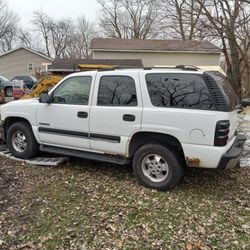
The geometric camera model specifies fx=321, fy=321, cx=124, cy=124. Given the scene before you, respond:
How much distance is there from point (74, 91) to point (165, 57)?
21.8m

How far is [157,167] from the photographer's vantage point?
4.93 metres

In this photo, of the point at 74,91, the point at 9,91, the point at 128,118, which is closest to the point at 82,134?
the point at 74,91

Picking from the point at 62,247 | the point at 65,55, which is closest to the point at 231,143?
the point at 62,247

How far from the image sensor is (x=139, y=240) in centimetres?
358

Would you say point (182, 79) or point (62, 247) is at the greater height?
point (182, 79)

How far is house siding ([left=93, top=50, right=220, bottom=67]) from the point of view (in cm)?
2594

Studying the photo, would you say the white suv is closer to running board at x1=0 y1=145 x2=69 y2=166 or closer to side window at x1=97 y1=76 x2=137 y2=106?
side window at x1=97 y1=76 x2=137 y2=106

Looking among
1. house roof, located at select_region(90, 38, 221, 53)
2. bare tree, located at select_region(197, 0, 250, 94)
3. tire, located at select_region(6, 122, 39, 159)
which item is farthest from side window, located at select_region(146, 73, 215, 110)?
house roof, located at select_region(90, 38, 221, 53)

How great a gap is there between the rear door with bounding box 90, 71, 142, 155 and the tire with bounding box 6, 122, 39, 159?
1390 millimetres

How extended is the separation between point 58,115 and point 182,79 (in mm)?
2299

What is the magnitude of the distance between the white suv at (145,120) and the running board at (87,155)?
2cm

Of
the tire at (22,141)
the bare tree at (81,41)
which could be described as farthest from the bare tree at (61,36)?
the tire at (22,141)

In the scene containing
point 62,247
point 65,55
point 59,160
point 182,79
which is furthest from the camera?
point 65,55

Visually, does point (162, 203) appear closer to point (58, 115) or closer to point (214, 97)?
point (214, 97)
